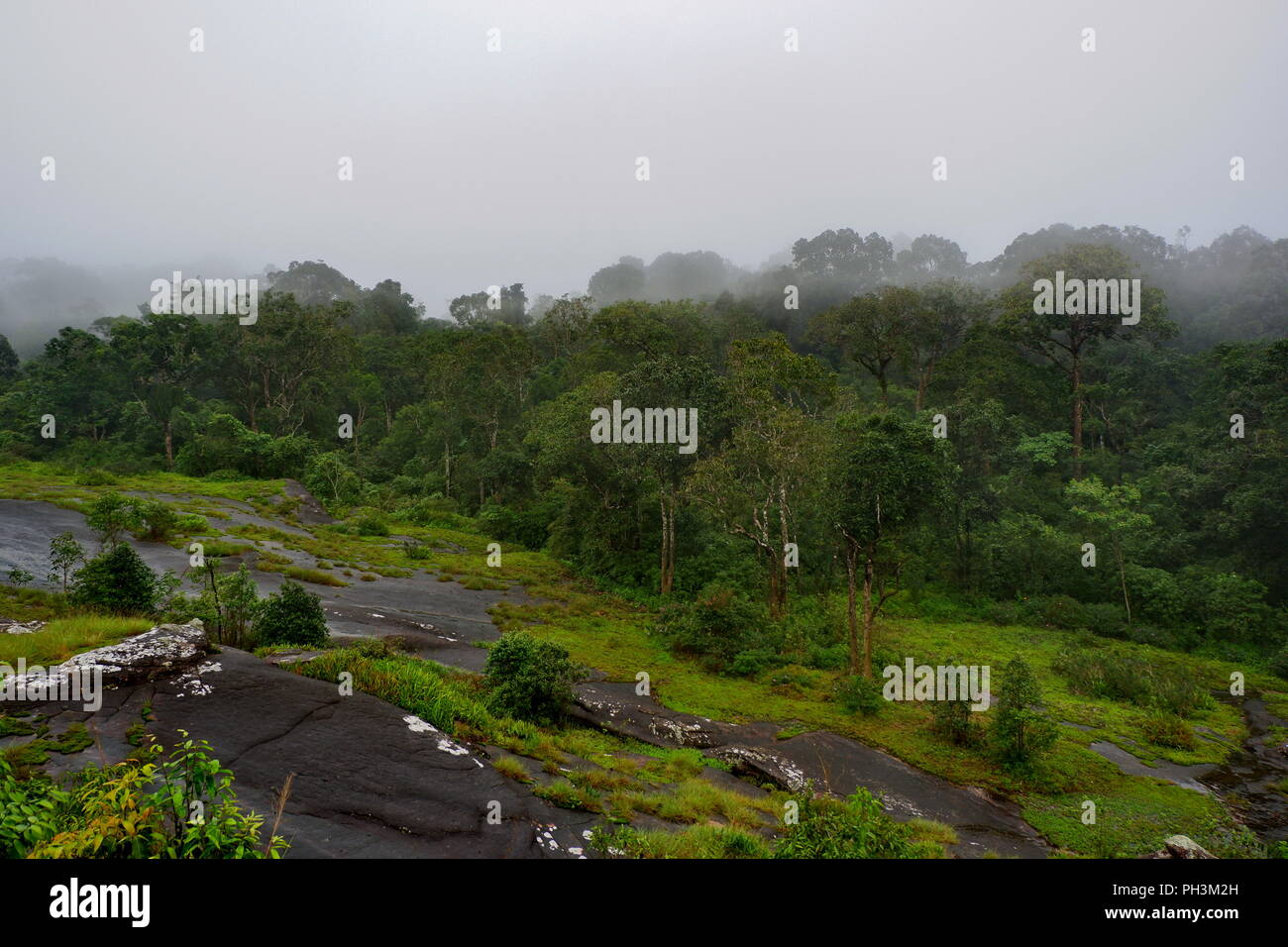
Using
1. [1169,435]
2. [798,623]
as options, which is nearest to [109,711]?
[798,623]

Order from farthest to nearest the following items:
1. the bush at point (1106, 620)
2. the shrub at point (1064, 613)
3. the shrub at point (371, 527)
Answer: the shrub at point (371, 527), the shrub at point (1064, 613), the bush at point (1106, 620)

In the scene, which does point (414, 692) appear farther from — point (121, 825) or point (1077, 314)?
point (1077, 314)

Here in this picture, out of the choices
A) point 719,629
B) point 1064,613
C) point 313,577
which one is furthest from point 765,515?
point 313,577

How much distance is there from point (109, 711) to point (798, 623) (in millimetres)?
20151

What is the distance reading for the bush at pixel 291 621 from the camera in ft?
41.2

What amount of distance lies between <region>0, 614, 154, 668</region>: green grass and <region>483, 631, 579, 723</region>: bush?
21.4ft

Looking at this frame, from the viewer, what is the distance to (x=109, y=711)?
759 centimetres

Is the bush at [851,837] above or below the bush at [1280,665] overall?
above

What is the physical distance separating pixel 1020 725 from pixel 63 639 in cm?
1885

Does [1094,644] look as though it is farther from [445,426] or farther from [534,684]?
[445,426]

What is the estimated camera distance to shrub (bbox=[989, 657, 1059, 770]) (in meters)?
13.2

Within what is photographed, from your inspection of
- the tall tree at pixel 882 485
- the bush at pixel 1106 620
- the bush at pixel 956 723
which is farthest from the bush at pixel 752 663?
the bush at pixel 1106 620

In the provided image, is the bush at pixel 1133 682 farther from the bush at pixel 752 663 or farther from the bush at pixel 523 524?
the bush at pixel 523 524

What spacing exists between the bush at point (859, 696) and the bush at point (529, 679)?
26.8 ft
